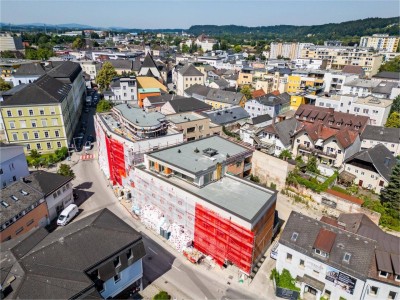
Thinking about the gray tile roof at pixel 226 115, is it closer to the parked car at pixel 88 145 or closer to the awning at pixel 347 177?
the parked car at pixel 88 145

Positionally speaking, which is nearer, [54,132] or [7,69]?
[54,132]

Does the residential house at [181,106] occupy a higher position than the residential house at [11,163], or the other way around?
the residential house at [181,106]

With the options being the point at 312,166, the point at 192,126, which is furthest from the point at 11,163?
the point at 312,166

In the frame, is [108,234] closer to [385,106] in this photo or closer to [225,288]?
[225,288]

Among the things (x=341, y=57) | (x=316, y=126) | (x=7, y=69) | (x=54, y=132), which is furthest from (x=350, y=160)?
(x=7, y=69)

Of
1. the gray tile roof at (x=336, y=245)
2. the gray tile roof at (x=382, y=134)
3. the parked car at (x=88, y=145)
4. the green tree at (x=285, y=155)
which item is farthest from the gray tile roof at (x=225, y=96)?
the gray tile roof at (x=336, y=245)

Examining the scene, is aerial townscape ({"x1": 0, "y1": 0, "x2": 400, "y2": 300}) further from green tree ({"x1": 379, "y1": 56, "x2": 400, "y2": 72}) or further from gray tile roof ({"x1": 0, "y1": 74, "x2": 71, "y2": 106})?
green tree ({"x1": 379, "y1": 56, "x2": 400, "y2": 72})
